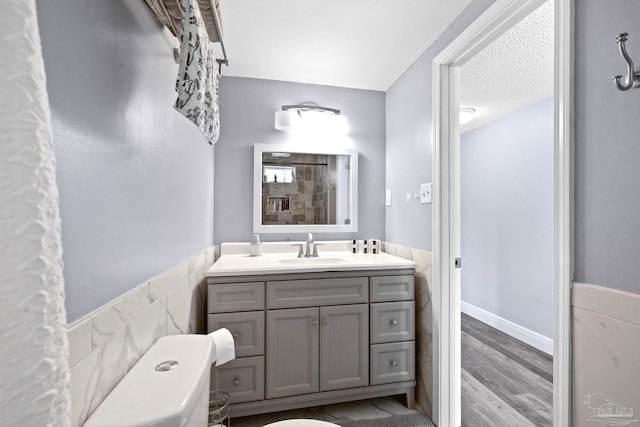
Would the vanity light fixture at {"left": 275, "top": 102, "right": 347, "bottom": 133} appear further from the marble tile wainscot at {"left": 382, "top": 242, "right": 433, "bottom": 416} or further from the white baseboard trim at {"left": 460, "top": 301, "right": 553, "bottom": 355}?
the white baseboard trim at {"left": 460, "top": 301, "right": 553, "bottom": 355}

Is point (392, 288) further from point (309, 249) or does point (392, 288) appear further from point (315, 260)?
point (309, 249)

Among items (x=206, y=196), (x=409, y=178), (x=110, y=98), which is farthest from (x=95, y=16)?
(x=409, y=178)

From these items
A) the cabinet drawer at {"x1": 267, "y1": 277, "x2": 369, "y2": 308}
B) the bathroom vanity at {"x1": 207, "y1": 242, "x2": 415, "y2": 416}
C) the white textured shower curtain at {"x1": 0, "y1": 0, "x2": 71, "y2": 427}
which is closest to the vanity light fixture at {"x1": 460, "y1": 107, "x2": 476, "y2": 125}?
the bathroom vanity at {"x1": 207, "y1": 242, "x2": 415, "y2": 416}

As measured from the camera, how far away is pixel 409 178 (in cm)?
206

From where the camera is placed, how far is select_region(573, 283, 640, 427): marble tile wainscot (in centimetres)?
85

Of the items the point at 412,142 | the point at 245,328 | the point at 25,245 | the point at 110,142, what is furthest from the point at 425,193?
the point at 25,245

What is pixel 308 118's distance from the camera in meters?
2.30

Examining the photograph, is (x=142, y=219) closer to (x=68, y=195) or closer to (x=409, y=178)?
(x=68, y=195)

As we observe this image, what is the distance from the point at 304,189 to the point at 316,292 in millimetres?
891

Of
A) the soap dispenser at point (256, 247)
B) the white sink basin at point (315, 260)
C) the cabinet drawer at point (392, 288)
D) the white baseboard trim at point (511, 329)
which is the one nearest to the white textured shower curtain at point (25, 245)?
the cabinet drawer at point (392, 288)

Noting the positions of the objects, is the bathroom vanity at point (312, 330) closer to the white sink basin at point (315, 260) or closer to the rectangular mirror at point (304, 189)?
the white sink basin at point (315, 260)

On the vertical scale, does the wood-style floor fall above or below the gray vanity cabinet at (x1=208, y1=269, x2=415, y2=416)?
below

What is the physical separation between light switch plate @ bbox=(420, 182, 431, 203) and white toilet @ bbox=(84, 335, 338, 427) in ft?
4.56

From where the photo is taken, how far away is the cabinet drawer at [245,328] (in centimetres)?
161
